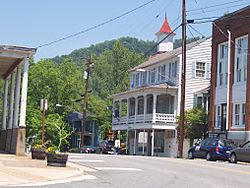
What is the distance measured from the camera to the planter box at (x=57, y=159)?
20703 mm

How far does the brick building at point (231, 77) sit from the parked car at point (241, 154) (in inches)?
319

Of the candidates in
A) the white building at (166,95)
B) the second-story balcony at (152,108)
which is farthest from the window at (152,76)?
the second-story balcony at (152,108)

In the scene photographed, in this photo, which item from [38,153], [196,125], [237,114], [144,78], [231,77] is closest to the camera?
[38,153]

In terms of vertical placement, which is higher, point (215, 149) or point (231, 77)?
point (231, 77)

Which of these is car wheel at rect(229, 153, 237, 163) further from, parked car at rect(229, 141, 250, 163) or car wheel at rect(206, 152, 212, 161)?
car wheel at rect(206, 152, 212, 161)

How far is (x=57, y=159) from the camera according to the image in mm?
20734

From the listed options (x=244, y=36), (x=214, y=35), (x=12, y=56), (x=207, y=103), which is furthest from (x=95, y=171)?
(x=207, y=103)

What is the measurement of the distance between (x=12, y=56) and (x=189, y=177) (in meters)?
11.7

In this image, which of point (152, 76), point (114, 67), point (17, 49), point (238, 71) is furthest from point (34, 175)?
point (114, 67)

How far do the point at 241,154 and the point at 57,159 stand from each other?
1346cm

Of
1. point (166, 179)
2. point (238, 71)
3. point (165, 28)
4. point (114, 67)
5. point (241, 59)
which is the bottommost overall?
point (166, 179)

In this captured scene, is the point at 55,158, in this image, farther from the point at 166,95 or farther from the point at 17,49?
the point at 166,95

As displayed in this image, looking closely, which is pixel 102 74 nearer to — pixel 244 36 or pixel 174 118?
pixel 174 118

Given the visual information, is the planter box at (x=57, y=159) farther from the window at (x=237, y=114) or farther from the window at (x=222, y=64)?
the window at (x=222, y=64)
